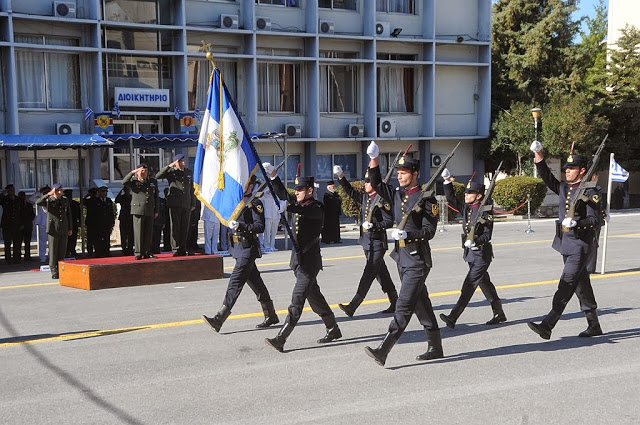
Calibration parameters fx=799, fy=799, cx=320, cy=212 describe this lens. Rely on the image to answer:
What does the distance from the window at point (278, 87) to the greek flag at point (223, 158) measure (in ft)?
66.9

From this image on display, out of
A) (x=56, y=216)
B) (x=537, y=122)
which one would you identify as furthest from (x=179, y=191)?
(x=537, y=122)

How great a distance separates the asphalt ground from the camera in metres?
6.78

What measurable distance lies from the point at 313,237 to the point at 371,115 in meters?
24.1

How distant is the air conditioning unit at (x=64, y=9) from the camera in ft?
84.5

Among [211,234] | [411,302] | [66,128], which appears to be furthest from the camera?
[66,128]

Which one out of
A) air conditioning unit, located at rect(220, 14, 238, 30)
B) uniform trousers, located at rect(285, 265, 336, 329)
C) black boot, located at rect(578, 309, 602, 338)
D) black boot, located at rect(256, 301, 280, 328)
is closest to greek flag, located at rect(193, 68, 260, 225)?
black boot, located at rect(256, 301, 280, 328)

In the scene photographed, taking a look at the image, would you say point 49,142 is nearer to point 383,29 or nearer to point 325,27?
point 325,27

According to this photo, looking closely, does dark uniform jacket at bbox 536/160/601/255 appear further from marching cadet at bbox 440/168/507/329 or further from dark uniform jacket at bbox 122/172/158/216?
dark uniform jacket at bbox 122/172/158/216

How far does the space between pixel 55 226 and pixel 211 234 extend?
4.38 metres

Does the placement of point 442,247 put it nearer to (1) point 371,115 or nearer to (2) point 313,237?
(2) point 313,237

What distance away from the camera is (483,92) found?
116 ft

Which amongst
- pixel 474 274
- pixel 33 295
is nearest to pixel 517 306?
pixel 474 274

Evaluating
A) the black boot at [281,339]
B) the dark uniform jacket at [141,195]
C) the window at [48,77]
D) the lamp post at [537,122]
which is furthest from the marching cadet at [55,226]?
the lamp post at [537,122]

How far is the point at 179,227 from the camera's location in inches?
611
